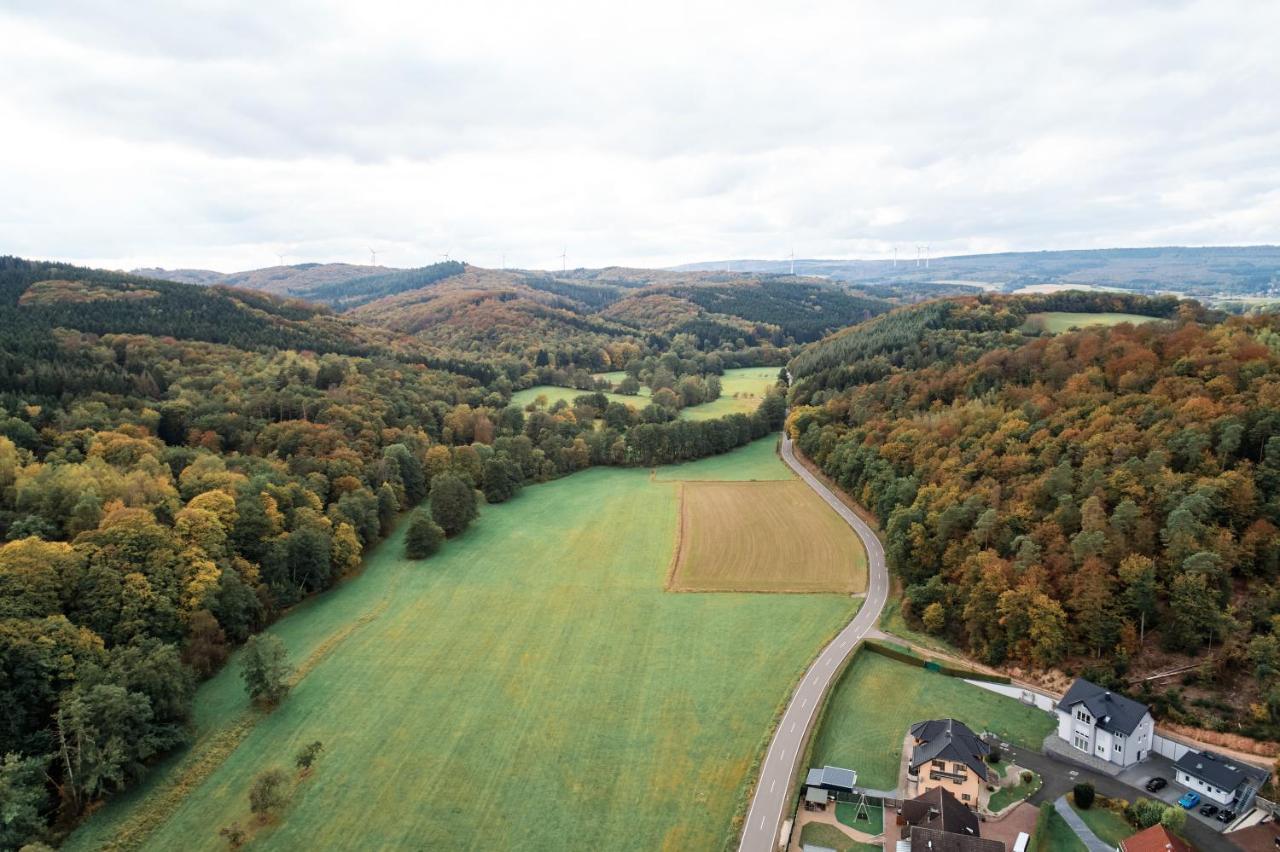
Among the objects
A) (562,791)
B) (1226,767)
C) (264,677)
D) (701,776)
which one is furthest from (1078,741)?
(264,677)

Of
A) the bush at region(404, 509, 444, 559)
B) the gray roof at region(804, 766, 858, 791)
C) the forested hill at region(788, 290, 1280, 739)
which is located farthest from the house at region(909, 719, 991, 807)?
the bush at region(404, 509, 444, 559)

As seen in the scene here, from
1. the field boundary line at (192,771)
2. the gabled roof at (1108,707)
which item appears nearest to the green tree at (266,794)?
the field boundary line at (192,771)

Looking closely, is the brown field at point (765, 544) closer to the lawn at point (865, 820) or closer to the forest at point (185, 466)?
the forest at point (185, 466)

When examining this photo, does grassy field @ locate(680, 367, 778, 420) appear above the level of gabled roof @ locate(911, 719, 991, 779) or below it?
above

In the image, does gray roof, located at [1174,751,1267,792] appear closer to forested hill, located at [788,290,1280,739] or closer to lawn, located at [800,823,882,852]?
forested hill, located at [788,290,1280,739]

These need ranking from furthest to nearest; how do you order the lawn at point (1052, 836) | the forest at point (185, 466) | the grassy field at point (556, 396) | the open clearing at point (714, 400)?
the grassy field at point (556, 396), the open clearing at point (714, 400), the forest at point (185, 466), the lawn at point (1052, 836)

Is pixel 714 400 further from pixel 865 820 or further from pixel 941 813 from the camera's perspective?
pixel 941 813

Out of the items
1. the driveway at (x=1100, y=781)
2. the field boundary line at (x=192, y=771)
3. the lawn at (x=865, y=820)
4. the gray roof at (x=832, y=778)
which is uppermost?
the gray roof at (x=832, y=778)
